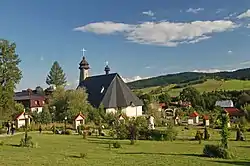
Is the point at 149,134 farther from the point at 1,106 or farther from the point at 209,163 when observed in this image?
the point at 1,106

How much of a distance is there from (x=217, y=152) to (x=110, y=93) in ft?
172

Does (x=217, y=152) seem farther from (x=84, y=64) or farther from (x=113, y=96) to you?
(x=84, y=64)

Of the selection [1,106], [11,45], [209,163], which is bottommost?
[209,163]

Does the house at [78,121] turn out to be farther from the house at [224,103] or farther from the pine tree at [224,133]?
the house at [224,103]

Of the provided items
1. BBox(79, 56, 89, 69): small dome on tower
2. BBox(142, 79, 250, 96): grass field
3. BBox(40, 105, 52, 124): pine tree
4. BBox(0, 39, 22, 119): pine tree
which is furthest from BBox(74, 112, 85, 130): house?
BBox(142, 79, 250, 96): grass field

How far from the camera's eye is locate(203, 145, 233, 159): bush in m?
21.2

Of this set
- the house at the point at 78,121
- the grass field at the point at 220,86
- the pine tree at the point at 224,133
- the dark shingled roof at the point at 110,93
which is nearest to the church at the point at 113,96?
the dark shingled roof at the point at 110,93

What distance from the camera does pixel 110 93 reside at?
73438 millimetres

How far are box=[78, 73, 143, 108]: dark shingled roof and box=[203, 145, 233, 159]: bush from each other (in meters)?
48.6

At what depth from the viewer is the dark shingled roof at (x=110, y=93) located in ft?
236

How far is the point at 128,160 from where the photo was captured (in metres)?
19.0

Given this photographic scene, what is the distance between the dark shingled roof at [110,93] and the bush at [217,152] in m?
48.6

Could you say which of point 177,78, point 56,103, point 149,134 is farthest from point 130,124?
point 177,78

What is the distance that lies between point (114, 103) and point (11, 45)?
23472 mm
